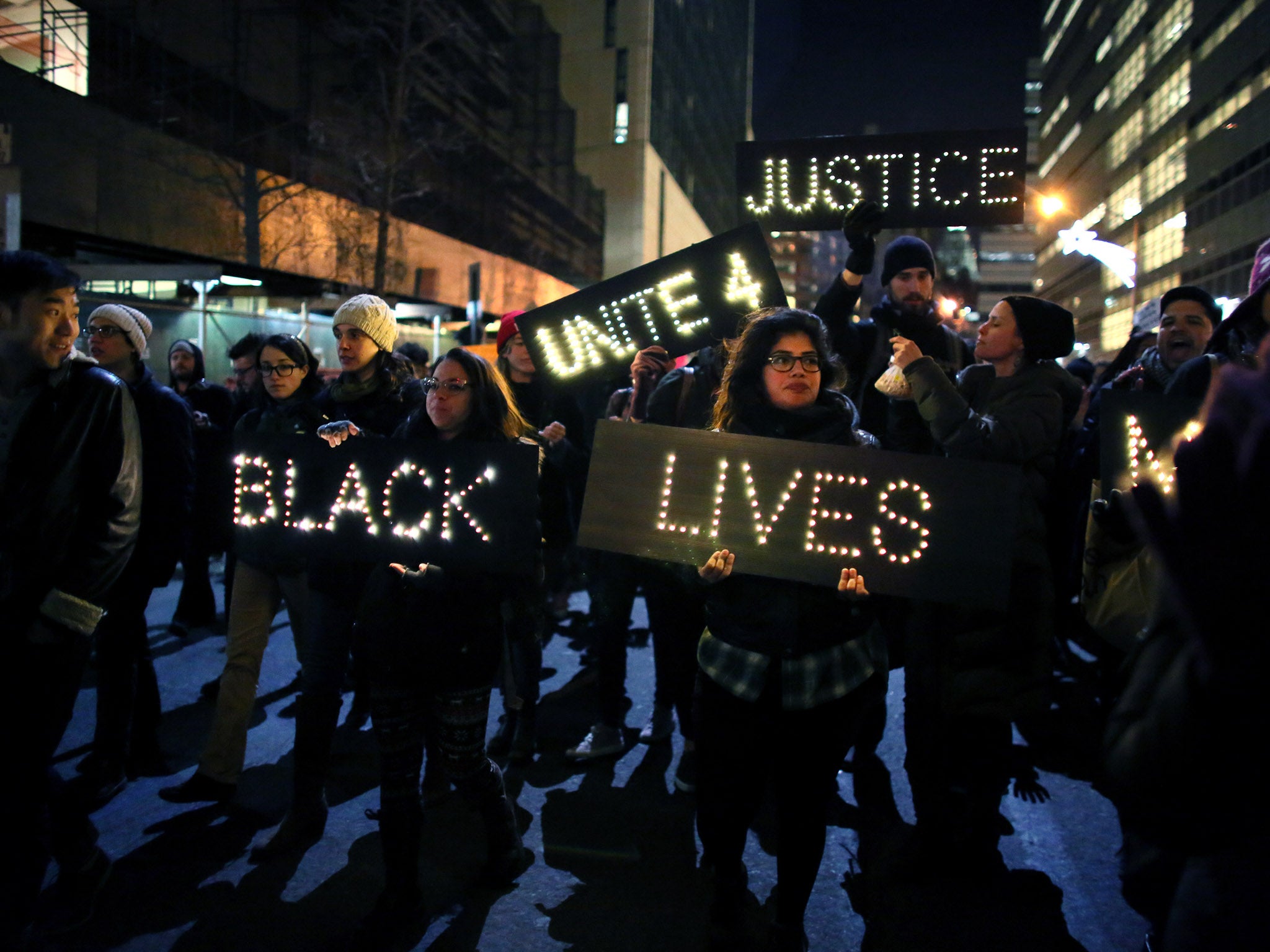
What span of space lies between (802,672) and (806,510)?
51cm

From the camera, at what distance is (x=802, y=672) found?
8.80 feet

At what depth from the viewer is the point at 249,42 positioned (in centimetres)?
2034

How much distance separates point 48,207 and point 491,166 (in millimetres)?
20292

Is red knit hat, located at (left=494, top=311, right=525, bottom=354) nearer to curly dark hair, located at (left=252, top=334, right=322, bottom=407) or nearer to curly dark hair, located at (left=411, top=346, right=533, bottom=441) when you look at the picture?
curly dark hair, located at (left=252, top=334, right=322, bottom=407)

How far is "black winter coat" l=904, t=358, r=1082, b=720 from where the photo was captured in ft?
10.9

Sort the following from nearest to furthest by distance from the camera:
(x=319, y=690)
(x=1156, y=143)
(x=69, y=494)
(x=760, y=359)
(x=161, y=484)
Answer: (x=69, y=494) < (x=760, y=359) < (x=319, y=690) < (x=161, y=484) < (x=1156, y=143)

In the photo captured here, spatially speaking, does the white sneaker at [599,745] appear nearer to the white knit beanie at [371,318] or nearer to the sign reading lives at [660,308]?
the sign reading lives at [660,308]

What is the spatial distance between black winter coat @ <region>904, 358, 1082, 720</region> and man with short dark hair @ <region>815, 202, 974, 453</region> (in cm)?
67

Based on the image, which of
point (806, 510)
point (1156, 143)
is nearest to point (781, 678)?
point (806, 510)

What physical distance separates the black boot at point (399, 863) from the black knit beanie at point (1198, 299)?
460 cm

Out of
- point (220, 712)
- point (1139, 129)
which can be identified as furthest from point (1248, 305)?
point (1139, 129)

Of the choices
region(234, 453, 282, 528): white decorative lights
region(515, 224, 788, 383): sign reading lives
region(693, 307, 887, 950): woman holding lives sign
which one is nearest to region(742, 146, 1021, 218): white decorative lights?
region(515, 224, 788, 383): sign reading lives

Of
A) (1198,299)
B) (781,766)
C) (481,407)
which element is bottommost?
(781,766)

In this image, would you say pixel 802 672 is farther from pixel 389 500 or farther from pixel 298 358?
pixel 298 358
